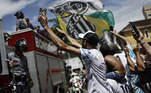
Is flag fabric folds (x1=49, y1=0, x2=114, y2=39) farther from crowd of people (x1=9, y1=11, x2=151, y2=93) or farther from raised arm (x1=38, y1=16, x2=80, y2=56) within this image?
raised arm (x1=38, y1=16, x2=80, y2=56)

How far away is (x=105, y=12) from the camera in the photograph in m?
8.20

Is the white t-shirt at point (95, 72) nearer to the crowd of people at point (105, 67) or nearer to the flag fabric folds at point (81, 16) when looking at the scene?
the crowd of people at point (105, 67)

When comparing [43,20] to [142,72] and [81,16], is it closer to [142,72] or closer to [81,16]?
[142,72]

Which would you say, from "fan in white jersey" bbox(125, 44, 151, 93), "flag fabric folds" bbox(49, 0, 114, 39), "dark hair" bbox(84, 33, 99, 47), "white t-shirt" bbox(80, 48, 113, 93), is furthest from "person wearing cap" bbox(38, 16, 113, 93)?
"flag fabric folds" bbox(49, 0, 114, 39)

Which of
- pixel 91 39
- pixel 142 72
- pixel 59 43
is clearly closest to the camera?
pixel 59 43

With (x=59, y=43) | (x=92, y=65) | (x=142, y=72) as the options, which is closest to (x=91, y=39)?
(x=92, y=65)

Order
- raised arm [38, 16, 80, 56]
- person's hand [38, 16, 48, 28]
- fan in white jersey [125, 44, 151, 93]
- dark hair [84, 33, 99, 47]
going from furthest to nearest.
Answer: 1. fan in white jersey [125, 44, 151, 93]
2. dark hair [84, 33, 99, 47]
3. person's hand [38, 16, 48, 28]
4. raised arm [38, 16, 80, 56]

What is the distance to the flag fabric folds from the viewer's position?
275 inches

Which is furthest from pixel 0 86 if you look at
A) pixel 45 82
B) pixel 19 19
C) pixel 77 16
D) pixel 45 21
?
pixel 77 16

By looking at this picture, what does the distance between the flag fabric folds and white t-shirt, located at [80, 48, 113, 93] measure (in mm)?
4188

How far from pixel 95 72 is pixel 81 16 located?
5.11 meters

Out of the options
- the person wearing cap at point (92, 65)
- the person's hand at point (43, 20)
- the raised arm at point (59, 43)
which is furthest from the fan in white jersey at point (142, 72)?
the person's hand at point (43, 20)

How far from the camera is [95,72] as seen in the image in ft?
8.39

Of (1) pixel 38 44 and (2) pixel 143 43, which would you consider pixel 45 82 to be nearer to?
(1) pixel 38 44
